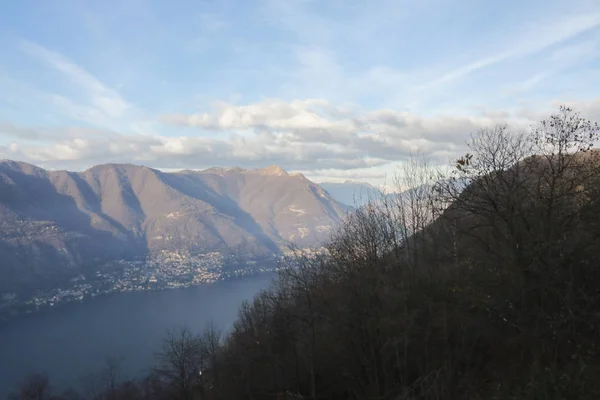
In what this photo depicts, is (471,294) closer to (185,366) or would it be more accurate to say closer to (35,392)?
(185,366)

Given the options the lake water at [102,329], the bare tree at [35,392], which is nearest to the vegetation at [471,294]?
the bare tree at [35,392]

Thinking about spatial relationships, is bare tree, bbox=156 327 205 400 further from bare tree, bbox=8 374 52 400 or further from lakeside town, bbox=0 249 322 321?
lakeside town, bbox=0 249 322 321

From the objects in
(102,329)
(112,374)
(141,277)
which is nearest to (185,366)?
(112,374)

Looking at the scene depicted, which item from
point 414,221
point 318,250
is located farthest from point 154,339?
point 414,221

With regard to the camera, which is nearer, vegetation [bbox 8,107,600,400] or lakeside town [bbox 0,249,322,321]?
vegetation [bbox 8,107,600,400]

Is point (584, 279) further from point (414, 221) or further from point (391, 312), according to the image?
point (414, 221)

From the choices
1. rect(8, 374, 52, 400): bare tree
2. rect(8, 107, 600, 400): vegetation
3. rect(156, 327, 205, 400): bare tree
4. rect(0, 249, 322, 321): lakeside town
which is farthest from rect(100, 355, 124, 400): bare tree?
rect(0, 249, 322, 321): lakeside town
